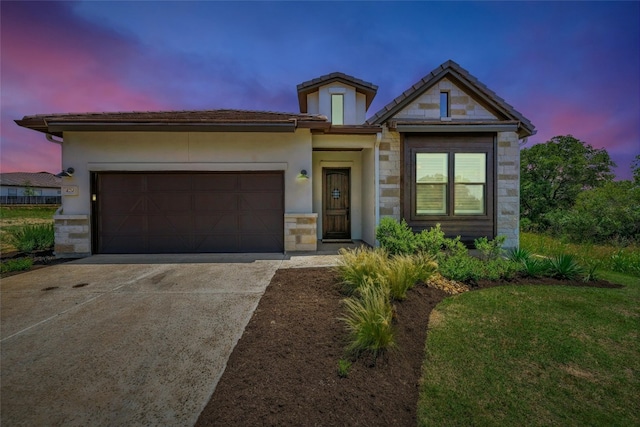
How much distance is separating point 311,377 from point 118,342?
2.26 m

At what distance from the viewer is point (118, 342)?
3150 millimetres

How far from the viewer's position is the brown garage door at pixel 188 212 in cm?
802

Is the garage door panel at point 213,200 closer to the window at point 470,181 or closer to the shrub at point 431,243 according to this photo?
the shrub at point 431,243

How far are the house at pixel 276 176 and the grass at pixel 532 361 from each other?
13.5 feet

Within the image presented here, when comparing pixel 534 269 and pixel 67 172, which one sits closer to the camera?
pixel 534 269

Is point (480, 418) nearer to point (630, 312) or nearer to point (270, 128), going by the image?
point (630, 312)

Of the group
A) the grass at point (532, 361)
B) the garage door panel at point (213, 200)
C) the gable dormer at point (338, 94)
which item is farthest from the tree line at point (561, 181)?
the garage door panel at point (213, 200)

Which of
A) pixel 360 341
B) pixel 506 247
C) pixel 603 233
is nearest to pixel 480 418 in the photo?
pixel 360 341

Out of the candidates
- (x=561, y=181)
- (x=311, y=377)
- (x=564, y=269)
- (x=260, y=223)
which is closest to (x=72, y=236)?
(x=260, y=223)

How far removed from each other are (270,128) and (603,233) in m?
15.5

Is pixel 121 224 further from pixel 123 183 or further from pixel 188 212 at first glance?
pixel 188 212

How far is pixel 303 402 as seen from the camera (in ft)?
7.20

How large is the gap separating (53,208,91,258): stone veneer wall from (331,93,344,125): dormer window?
322 inches

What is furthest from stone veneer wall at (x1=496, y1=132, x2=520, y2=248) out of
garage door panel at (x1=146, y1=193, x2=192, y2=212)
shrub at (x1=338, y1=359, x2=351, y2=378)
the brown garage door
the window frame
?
garage door panel at (x1=146, y1=193, x2=192, y2=212)
